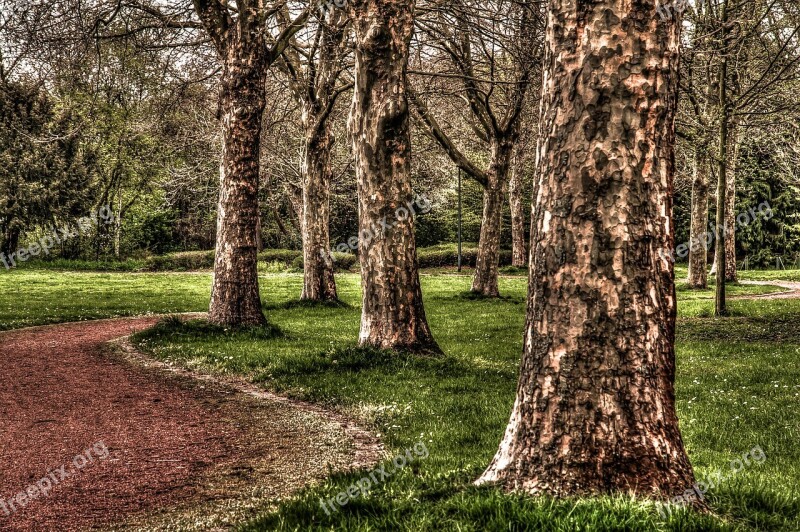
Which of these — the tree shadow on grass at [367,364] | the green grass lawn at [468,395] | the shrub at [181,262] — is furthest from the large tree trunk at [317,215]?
the shrub at [181,262]

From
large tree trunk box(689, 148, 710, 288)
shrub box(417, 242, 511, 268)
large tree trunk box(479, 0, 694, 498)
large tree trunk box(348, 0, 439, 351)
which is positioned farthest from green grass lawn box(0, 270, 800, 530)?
shrub box(417, 242, 511, 268)

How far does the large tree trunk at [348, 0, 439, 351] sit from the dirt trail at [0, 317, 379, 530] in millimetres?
2554

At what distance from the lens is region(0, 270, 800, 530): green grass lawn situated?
3.59 meters

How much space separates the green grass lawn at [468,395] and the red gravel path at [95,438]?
1.23 metres

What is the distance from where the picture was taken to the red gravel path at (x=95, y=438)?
14.5 feet

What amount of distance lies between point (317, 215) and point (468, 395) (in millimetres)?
11467

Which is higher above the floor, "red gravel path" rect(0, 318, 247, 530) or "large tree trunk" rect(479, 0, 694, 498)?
"large tree trunk" rect(479, 0, 694, 498)

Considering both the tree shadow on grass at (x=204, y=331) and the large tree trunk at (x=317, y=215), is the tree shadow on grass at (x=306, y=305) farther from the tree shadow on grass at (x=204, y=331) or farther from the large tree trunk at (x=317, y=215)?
the tree shadow on grass at (x=204, y=331)

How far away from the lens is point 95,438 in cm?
603

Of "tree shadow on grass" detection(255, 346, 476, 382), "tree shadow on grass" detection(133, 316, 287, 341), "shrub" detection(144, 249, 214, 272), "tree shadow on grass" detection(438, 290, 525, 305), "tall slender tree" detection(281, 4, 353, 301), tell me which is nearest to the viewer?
"tree shadow on grass" detection(255, 346, 476, 382)

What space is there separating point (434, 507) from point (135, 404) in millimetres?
4958

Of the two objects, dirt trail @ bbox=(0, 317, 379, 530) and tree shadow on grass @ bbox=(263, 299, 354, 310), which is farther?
tree shadow on grass @ bbox=(263, 299, 354, 310)

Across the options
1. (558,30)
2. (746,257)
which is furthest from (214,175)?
(746,257)

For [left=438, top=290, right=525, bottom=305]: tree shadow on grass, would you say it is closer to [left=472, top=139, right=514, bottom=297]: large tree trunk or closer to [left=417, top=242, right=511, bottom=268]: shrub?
[left=472, top=139, right=514, bottom=297]: large tree trunk
